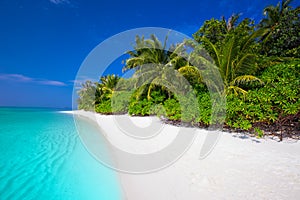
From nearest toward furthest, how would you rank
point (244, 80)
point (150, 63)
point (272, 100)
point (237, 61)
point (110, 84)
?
point (272, 100)
point (244, 80)
point (237, 61)
point (150, 63)
point (110, 84)

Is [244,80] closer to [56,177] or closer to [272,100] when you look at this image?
[272,100]

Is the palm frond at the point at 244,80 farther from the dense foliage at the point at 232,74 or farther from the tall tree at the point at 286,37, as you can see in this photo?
the tall tree at the point at 286,37

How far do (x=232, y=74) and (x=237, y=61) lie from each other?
1.76 feet

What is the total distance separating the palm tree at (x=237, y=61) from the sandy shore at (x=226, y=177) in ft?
8.41

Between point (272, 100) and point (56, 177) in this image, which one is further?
point (272, 100)

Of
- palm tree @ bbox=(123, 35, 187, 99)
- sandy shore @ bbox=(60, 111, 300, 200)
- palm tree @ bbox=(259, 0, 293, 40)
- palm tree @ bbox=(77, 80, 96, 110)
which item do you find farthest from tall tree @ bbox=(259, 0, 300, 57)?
palm tree @ bbox=(77, 80, 96, 110)

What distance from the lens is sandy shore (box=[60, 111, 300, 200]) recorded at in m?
2.13

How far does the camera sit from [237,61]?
5.88 m

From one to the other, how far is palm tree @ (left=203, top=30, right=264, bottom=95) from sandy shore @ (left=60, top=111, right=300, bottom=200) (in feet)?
8.41

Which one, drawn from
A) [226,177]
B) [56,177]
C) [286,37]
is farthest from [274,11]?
[56,177]

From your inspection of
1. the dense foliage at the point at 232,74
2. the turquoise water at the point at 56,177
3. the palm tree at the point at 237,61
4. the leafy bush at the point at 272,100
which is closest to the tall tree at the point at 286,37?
the dense foliage at the point at 232,74

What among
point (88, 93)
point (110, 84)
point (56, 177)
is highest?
point (110, 84)

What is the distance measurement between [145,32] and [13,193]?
1200cm

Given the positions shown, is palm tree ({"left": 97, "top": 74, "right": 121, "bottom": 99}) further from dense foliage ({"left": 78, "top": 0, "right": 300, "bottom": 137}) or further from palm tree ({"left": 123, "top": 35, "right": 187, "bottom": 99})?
palm tree ({"left": 123, "top": 35, "right": 187, "bottom": 99})
